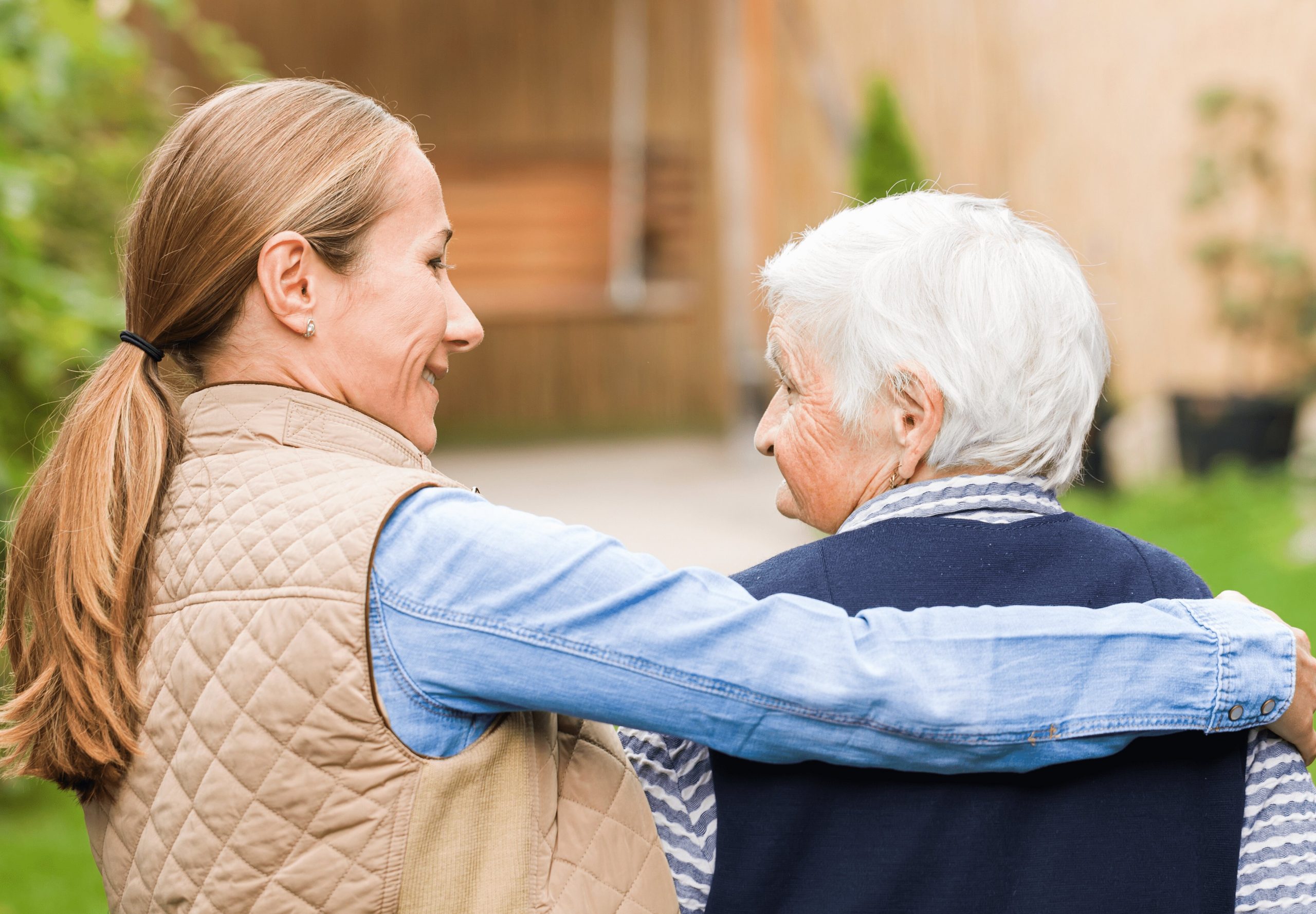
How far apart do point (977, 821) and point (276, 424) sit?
0.85m

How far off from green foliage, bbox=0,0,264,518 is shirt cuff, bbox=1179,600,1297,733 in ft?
5.85

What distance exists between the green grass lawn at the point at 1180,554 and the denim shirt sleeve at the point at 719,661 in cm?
287

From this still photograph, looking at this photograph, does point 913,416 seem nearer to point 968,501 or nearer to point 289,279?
point 968,501

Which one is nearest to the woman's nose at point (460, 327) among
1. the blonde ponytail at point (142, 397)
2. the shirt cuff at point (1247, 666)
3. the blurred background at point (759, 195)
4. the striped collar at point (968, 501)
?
the blonde ponytail at point (142, 397)

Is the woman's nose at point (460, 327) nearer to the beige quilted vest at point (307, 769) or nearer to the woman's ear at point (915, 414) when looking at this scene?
the beige quilted vest at point (307, 769)

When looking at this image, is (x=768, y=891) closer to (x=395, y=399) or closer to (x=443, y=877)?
(x=443, y=877)

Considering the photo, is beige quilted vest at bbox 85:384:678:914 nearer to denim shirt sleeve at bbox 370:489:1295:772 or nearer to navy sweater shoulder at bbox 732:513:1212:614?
denim shirt sleeve at bbox 370:489:1295:772

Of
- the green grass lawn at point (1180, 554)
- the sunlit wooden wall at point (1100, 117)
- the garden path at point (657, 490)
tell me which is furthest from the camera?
the sunlit wooden wall at point (1100, 117)

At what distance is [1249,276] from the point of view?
8.43 metres

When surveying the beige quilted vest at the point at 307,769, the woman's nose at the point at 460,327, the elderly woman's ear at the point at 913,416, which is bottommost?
the beige quilted vest at the point at 307,769

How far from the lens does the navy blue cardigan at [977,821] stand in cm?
133

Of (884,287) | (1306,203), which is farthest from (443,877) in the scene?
(1306,203)

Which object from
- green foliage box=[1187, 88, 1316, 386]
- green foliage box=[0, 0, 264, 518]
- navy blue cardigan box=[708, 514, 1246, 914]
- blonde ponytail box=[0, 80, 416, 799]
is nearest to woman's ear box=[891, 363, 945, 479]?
navy blue cardigan box=[708, 514, 1246, 914]

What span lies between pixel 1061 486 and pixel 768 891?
0.60 m
